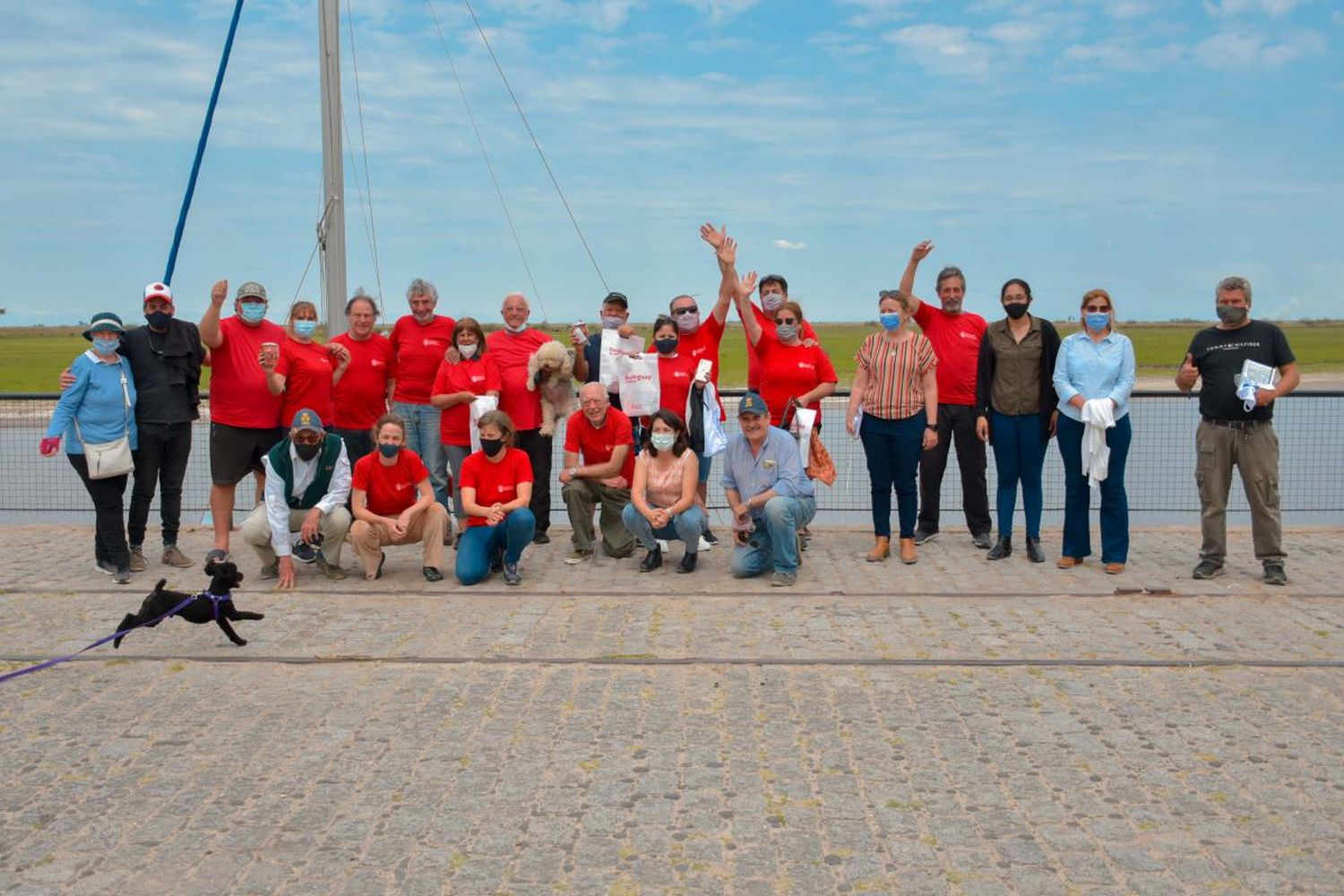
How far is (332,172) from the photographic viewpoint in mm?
11242

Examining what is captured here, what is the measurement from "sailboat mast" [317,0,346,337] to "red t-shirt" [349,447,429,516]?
112 inches

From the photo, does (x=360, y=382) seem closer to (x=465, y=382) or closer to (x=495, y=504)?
(x=465, y=382)

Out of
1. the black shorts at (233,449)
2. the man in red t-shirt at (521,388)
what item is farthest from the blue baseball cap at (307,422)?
the man in red t-shirt at (521,388)

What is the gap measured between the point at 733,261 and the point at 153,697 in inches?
200

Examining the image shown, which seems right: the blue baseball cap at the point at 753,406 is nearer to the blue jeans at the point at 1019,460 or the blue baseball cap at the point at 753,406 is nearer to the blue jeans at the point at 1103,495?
the blue jeans at the point at 1019,460

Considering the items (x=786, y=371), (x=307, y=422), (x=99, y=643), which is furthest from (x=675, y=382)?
(x=99, y=643)

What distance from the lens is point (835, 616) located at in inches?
294

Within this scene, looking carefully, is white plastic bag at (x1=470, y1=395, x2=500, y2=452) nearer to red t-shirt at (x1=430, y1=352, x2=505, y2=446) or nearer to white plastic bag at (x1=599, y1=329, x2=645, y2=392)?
red t-shirt at (x1=430, y1=352, x2=505, y2=446)

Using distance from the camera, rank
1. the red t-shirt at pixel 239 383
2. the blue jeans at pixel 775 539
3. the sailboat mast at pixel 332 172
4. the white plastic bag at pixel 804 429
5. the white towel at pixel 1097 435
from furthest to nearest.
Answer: the sailboat mast at pixel 332 172 < the white plastic bag at pixel 804 429 < the red t-shirt at pixel 239 383 < the white towel at pixel 1097 435 < the blue jeans at pixel 775 539

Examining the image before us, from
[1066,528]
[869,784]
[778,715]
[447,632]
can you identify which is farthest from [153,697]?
[1066,528]

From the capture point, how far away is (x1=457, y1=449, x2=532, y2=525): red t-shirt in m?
8.77

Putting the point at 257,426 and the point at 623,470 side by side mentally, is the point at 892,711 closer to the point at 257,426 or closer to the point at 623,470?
the point at 623,470

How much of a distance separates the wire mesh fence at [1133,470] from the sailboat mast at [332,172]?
276 cm

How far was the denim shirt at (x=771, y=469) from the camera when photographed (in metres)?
8.76
